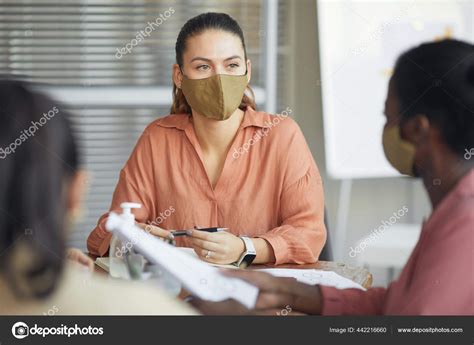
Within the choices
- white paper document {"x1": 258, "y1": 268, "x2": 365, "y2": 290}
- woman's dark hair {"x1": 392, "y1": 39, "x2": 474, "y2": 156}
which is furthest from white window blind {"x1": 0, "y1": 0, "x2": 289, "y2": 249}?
woman's dark hair {"x1": 392, "y1": 39, "x2": 474, "y2": 156}

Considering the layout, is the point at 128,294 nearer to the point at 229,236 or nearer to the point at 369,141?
the point at 229,236

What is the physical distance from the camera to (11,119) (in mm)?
943

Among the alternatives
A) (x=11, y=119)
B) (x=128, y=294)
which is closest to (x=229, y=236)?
(x=128, y=294)

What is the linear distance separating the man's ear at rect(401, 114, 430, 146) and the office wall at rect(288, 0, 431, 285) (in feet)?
5.18

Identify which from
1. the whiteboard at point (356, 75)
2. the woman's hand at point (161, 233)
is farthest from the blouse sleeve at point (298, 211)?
the whiteboard at point (356, 75)

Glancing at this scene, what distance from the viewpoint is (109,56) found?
283 cm

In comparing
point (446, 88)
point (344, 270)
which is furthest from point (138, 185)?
point (446, 88)

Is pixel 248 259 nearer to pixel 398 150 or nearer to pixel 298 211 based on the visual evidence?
pixel 298 211

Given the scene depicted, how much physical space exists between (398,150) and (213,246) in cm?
46

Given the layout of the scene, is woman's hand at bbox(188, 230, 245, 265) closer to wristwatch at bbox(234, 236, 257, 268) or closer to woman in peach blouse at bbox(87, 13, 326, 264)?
wristwatch at bbox(234, 236, 257, 268)

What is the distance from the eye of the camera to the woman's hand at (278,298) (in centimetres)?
118

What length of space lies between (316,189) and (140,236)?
0.63 m

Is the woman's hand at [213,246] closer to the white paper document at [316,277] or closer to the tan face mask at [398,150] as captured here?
the white paper document at [316,277]

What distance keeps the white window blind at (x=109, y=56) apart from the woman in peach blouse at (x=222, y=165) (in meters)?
1.00
